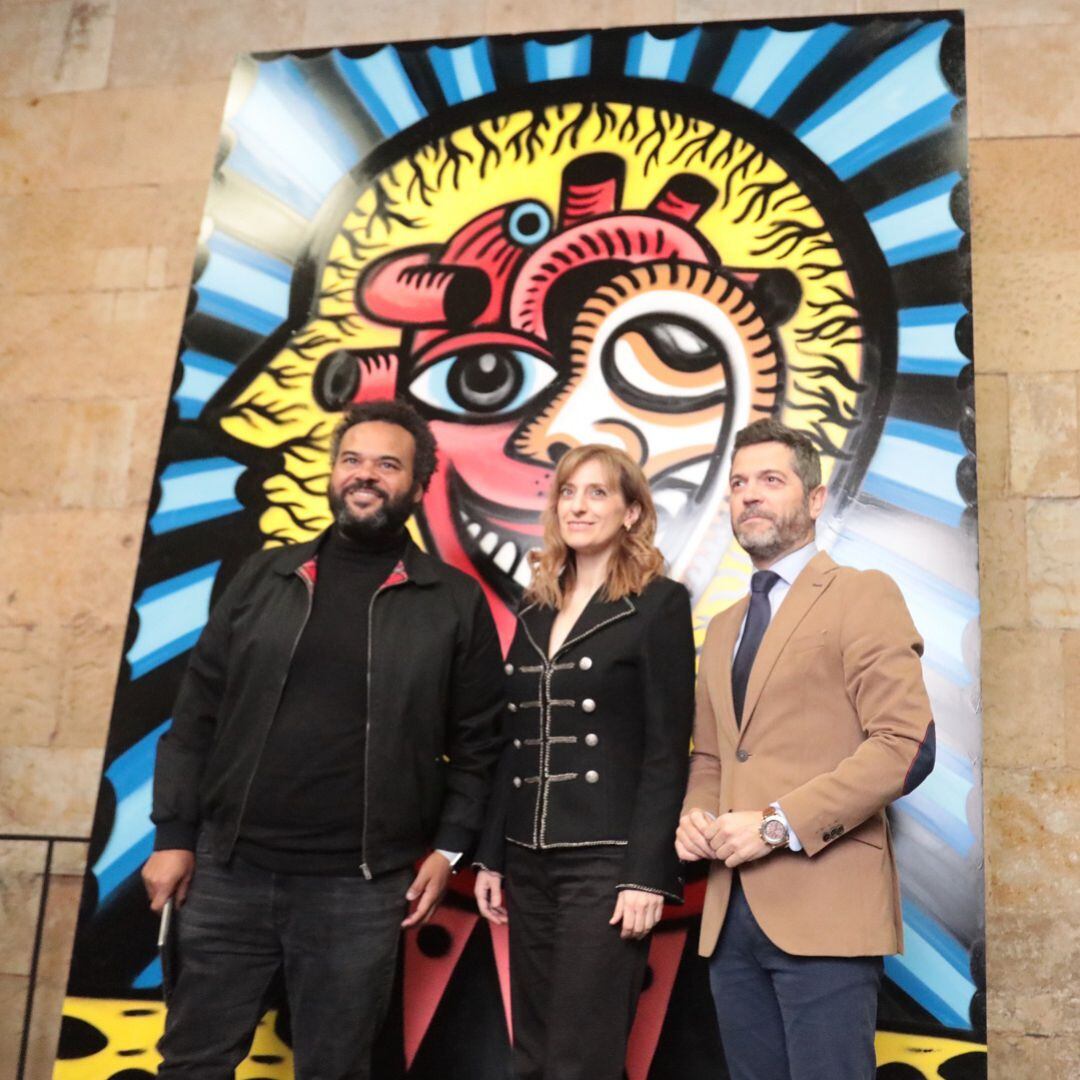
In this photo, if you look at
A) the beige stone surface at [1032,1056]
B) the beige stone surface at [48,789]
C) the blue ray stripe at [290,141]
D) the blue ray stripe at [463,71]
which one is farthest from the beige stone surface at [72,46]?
the beige stone surface at [1032,1056]

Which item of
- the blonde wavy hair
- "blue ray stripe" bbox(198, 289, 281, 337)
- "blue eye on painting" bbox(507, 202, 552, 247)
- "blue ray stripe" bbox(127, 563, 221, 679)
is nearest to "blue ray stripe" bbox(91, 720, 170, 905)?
"blue ray stripe" bbox(127, 563, 221, 679)

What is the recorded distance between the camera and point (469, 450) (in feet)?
10.3

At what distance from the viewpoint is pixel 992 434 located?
3.14 m

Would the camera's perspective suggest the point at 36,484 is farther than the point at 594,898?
Yes

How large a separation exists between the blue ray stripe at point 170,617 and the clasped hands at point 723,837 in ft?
5.23

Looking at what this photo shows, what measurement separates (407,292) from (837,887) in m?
2.07

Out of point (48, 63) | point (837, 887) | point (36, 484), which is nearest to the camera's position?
point (837, 887)

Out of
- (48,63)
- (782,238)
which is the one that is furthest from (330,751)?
(48,63)

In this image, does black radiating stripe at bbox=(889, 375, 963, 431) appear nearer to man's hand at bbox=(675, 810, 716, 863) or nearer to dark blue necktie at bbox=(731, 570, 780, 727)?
dark blue necktie at bbox=(731, 570, 780, 727)

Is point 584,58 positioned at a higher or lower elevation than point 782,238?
higher

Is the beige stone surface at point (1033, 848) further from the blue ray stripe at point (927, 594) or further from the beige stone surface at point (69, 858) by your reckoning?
the beige stone surface at point (69, 858)

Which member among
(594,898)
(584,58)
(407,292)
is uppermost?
(584,58)

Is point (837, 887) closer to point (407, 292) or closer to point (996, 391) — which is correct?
point (996, 391)

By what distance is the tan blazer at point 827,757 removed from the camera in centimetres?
190
